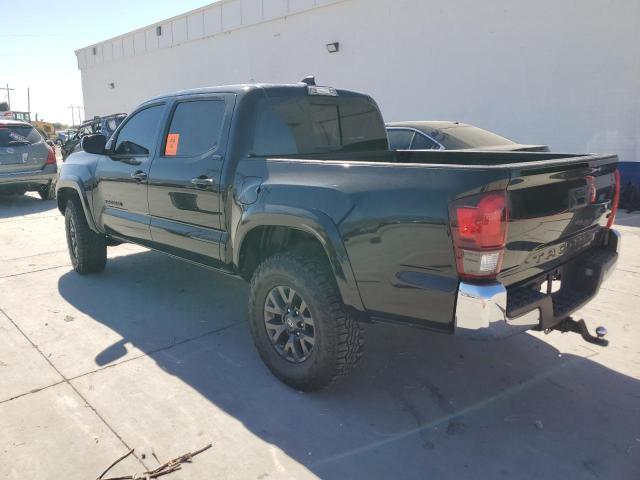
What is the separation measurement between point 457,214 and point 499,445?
4.25 ft

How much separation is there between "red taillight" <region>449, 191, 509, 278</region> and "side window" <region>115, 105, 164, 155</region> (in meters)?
2.95

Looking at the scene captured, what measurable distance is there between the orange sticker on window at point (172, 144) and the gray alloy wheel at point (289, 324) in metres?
1.56

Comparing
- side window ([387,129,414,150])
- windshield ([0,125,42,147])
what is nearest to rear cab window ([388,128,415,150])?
side window ([387,129,414,150])

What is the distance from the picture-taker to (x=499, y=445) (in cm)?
274

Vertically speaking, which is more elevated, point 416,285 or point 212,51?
point 212,51

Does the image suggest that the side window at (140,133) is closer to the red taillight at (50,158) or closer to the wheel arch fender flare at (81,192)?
the wheel arch fender flare at (81,192)

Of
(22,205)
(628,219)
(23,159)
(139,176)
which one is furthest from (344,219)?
(22,205)

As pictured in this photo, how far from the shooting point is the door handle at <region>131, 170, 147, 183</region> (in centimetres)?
434

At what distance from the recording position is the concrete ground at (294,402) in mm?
2615

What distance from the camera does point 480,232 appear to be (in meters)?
2.33

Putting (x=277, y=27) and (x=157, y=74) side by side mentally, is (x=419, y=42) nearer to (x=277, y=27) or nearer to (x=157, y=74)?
(x=277, y=27)

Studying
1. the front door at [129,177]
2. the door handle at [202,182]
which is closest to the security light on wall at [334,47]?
the front door at [129,177]

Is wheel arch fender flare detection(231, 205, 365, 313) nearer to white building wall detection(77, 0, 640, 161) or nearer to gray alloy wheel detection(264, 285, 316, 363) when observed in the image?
gray alloy wheel detection(264, 285, 316, 363)

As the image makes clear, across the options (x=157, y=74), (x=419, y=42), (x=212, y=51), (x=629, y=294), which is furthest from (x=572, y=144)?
(x=157, y=74)
